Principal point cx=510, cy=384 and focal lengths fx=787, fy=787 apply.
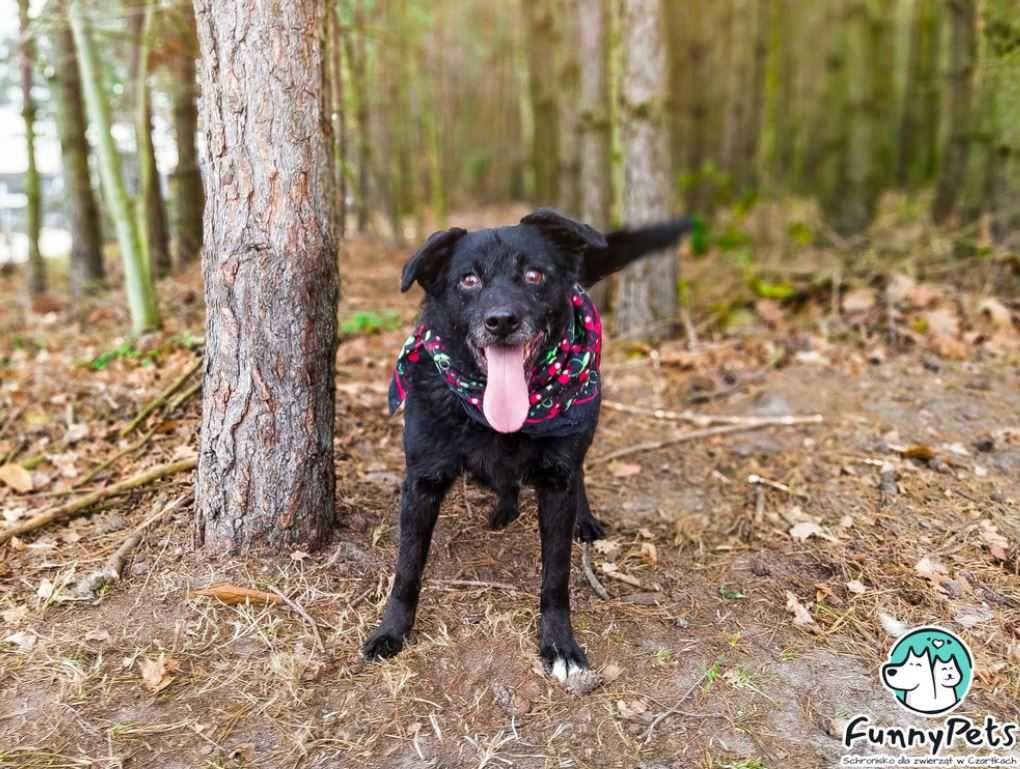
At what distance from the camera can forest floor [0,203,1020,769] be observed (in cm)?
268

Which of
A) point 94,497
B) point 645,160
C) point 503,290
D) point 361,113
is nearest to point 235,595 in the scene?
point 94,497

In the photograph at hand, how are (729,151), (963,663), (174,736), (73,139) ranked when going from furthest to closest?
(729,151)
(73,139)
(963,663)
(174,736)

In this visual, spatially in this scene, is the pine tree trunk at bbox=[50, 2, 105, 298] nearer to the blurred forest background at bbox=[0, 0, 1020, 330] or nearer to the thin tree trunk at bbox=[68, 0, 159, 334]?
the blurred forest background at bbox=[0, 0, 1020, 330]

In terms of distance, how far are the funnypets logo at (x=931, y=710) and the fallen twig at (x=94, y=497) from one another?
10.4 feet

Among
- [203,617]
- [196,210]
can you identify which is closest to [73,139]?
[196,210]

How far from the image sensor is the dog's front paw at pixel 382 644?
303cm

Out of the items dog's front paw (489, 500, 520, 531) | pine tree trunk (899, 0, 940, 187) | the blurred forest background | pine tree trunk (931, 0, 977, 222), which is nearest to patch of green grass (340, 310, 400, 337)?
the blurred forest background

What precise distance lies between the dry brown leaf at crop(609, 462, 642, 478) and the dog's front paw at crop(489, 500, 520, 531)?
34.3 inches

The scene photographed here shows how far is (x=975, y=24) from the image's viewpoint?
26.6 feet

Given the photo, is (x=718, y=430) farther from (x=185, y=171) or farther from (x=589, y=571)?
(x=185, y=171)

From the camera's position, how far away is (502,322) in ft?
9.32

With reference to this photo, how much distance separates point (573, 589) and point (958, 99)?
25.6ft

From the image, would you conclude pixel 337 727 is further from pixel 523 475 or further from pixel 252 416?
pixel 252 416

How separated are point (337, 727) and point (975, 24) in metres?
9.08
